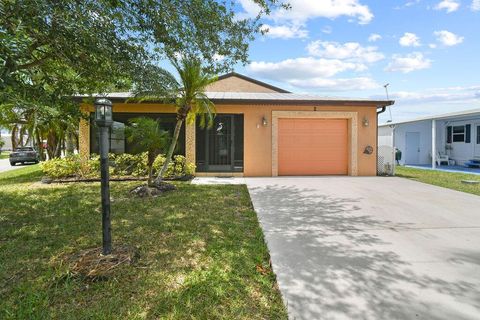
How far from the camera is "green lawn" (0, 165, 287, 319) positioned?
264 centimetres

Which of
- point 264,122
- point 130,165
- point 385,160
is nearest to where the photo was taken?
point 130,165

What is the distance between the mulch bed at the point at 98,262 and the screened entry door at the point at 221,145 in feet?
27.1

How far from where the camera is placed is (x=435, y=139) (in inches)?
702

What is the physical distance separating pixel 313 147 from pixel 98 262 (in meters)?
10.4

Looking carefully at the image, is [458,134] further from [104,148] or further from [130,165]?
[104,148]

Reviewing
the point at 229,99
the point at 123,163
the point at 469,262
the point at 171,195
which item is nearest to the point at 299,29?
the point at 229,99

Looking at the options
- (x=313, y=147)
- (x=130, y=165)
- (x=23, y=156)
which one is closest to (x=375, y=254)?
(x=313, y=147)

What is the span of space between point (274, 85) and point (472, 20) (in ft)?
47.2

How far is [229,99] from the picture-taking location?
36.8 feet

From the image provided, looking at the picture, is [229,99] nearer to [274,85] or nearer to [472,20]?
[472,20]

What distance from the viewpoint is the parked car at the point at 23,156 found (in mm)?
20141

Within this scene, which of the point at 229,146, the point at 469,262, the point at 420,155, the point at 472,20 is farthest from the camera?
the point at 420,155

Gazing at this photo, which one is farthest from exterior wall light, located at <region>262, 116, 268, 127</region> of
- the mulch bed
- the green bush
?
the mulch bed

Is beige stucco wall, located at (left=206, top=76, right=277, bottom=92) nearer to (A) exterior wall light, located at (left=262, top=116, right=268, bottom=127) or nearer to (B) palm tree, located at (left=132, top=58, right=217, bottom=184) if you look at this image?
(A) exterior wall light, located at (left=262, top=116, right=268, bottom=127)
